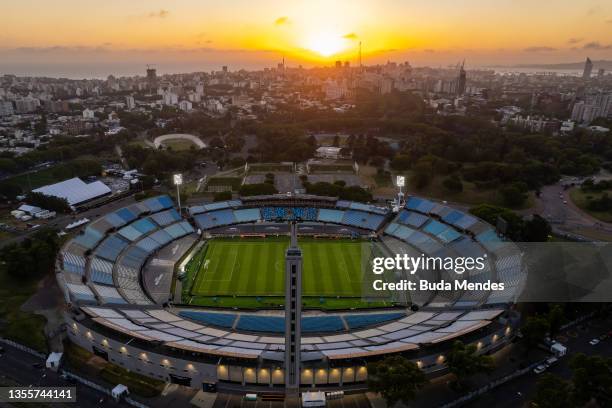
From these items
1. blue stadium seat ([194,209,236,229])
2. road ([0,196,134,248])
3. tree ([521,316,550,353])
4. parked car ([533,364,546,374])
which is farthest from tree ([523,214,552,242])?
road ([0,196,134,248])

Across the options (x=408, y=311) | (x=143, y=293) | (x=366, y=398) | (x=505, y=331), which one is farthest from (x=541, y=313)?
(x=143, y=293)

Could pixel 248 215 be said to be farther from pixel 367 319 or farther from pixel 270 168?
pixel 270 168

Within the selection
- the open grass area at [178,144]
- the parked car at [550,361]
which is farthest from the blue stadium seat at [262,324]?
the open grass area at [178,144]

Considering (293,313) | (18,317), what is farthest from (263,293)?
(18,317)

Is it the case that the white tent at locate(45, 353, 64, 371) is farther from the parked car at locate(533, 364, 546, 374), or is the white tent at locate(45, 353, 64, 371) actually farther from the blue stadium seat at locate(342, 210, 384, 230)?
the blue stadium seat at locate(342, 210, 384, 230)

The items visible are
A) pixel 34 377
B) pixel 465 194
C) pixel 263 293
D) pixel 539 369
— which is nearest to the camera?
pixel 34 377
